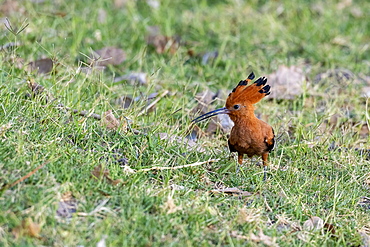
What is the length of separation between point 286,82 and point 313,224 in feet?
9.25

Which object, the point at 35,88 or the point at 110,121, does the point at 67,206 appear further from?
the point at 35,88

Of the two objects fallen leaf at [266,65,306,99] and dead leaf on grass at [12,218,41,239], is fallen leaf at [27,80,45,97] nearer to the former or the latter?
dead leaf on grass at [12,218,41,239]

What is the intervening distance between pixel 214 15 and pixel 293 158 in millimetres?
3757

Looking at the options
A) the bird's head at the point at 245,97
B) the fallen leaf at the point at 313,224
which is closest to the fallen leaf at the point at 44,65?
the bird's head at the point at 245,97

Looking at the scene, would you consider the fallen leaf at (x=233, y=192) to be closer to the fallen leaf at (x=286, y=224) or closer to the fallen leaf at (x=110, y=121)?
the fallen leaf at (x=286, y=224)

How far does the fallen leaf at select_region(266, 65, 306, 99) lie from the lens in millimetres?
6156

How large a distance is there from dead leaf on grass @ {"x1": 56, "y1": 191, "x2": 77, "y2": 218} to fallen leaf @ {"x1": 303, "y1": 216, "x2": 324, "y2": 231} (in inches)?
57.7

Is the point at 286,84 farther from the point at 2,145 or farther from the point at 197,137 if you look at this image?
the point at 2,145

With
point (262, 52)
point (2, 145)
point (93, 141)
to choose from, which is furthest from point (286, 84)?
point (2, 145)

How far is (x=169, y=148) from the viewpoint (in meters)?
4.49

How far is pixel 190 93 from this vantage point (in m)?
5.92

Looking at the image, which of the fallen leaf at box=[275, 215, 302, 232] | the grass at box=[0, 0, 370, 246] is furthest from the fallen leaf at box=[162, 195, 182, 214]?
the fallen leaf at box=[275, 215, 302, 232]

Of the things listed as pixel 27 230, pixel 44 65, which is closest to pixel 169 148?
pixel 27 230

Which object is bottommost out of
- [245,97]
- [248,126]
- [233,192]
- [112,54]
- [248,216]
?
[112,54]
